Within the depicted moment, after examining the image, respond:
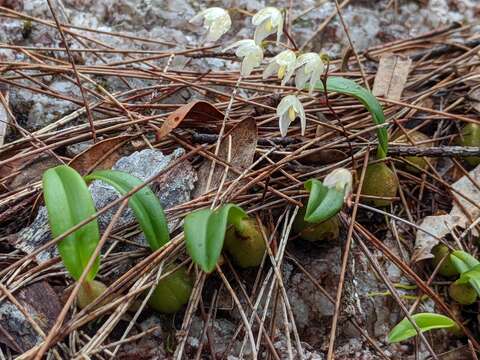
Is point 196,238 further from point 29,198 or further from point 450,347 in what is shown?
point 450,347

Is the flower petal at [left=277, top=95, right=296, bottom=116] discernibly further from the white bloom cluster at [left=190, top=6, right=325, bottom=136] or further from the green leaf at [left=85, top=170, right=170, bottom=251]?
the green leaf at [left=85, top=170, right=170, bottom=251]

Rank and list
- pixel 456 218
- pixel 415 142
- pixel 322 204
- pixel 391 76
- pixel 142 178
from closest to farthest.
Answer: pixel 322 204 → pixel 142 178 → pixel 456 218 → pixel 415 142 → pixel 391 76

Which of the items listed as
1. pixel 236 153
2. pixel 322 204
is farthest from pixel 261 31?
pixel 322 204

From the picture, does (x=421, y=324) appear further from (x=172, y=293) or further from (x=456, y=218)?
(x=172, y=293)

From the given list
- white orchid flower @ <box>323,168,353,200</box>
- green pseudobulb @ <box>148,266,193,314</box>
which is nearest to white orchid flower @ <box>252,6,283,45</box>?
white orchid flower @ <box>323,168,353,200</box>

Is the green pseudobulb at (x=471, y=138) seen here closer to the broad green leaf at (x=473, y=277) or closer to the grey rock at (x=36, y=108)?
the broad green leaf at (x=473, y=277)
